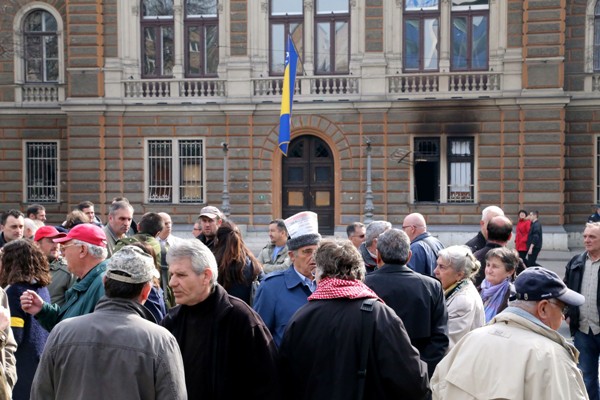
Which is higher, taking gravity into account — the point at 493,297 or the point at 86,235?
the point at 86,235

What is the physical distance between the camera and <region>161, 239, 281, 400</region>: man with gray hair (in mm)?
4367

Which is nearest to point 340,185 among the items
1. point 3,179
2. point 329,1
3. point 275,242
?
point 329,1

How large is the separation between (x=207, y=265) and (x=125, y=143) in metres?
21.2

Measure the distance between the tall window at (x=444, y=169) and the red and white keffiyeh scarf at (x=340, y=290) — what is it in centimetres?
1988

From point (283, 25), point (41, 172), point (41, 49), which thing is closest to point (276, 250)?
point (283, 25)

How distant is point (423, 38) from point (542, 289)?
834 inches

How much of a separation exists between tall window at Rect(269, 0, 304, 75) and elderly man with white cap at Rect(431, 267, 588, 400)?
841 inches

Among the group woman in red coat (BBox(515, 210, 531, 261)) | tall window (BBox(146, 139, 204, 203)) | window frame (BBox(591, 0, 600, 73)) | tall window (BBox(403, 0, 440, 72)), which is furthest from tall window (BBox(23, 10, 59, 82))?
window frame (BBox(591, 0, 600, 73))

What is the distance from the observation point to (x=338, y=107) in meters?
24.0

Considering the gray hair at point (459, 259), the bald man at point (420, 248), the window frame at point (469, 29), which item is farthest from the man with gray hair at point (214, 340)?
the window frame at point (469, 29)

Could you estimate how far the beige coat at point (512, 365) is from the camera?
12.2 ft

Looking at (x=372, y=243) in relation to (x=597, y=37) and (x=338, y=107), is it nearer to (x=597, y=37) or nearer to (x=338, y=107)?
(x=338, y=107)

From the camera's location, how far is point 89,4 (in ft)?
81.0

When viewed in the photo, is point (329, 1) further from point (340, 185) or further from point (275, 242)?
point (275, 242)
